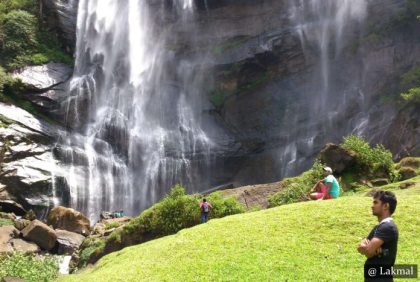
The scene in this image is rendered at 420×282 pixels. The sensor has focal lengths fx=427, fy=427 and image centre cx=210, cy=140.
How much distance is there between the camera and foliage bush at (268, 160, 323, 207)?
17.2 meters

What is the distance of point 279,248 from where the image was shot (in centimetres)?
947

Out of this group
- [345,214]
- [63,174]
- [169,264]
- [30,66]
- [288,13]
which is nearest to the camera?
[169,264]

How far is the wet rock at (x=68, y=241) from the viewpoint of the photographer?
79.8 feet

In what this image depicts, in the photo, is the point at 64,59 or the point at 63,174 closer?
the point at 63,174

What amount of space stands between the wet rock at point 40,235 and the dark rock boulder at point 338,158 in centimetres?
1561

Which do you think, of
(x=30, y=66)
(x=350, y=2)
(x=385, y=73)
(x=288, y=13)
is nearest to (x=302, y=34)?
(x=288, y=13)

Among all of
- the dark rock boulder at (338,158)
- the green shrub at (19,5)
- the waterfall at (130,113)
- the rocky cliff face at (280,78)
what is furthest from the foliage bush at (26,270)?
the green shrub at (19,5)

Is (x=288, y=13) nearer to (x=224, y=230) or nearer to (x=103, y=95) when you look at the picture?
(x=103, y=95)

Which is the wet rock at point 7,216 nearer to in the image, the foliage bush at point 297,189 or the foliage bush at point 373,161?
the foliage bush at point 297,189

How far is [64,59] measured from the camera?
134 ft

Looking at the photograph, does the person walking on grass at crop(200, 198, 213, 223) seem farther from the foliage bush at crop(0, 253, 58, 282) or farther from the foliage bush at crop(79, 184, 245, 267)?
the foliage bush at crop(0, 253, 58, 282)

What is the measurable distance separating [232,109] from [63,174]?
1608 centimetres

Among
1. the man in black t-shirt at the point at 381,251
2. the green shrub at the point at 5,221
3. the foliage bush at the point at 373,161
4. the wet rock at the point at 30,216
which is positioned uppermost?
the man in black t-shirt at the point at 381,251

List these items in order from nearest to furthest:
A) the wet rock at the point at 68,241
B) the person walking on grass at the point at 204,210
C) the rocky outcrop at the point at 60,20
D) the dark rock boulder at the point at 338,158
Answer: the person walking on grass at the point at 204,210 → the dark rock boulder at the point at 338,158 → the wet rock at the point at 68,241 → the rocky outcrop at the point at 60,20
